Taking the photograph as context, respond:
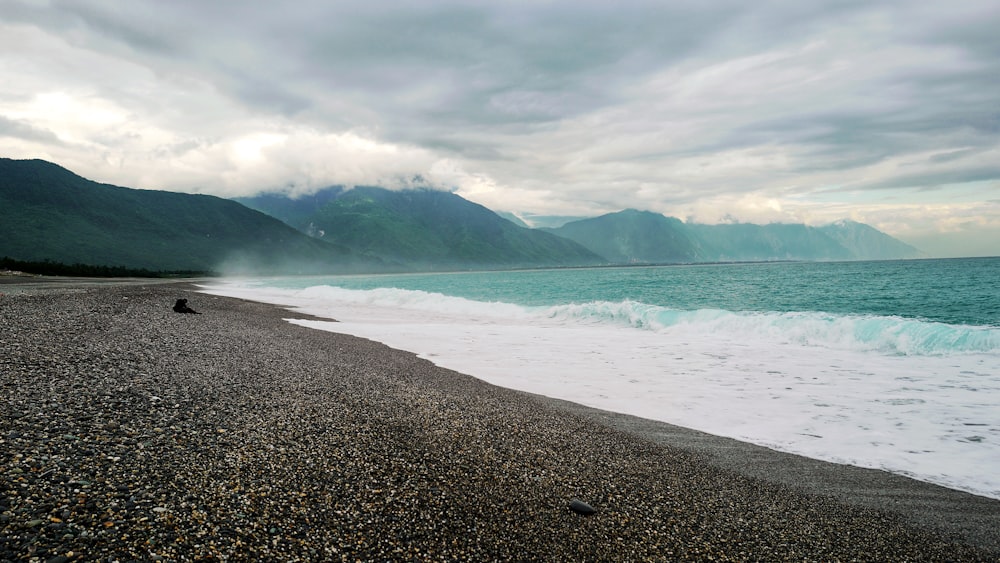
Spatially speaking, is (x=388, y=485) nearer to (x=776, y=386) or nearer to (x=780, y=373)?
(x=776, y=386)

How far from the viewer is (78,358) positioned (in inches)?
325

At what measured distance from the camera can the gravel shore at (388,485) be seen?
3648 millimetres

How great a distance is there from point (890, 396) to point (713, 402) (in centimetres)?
418

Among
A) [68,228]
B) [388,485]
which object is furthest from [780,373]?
[68,228]

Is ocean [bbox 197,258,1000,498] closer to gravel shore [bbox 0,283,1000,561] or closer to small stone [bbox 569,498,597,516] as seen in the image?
gravel shore [bbox 0,283,1000,561]

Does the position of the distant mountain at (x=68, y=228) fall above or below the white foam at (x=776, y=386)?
above

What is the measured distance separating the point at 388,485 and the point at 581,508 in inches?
74.0

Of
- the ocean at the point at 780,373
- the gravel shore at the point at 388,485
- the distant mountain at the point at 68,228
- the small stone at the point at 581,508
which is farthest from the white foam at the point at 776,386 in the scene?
the distant mountain at the point at 68,228

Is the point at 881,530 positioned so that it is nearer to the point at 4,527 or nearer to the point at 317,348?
the point at 4,527

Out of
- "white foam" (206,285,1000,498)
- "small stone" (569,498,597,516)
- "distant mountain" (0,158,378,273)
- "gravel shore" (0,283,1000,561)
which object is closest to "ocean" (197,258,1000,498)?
"white foam" (206,285,1000,498)

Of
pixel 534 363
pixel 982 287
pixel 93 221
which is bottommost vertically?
pixel 534 363

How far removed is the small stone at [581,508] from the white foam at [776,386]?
444 cm

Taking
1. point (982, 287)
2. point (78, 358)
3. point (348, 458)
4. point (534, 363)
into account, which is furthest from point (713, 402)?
point (982, 287)

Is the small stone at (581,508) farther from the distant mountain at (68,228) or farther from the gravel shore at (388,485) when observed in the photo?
the distant mountain at (68,228)
